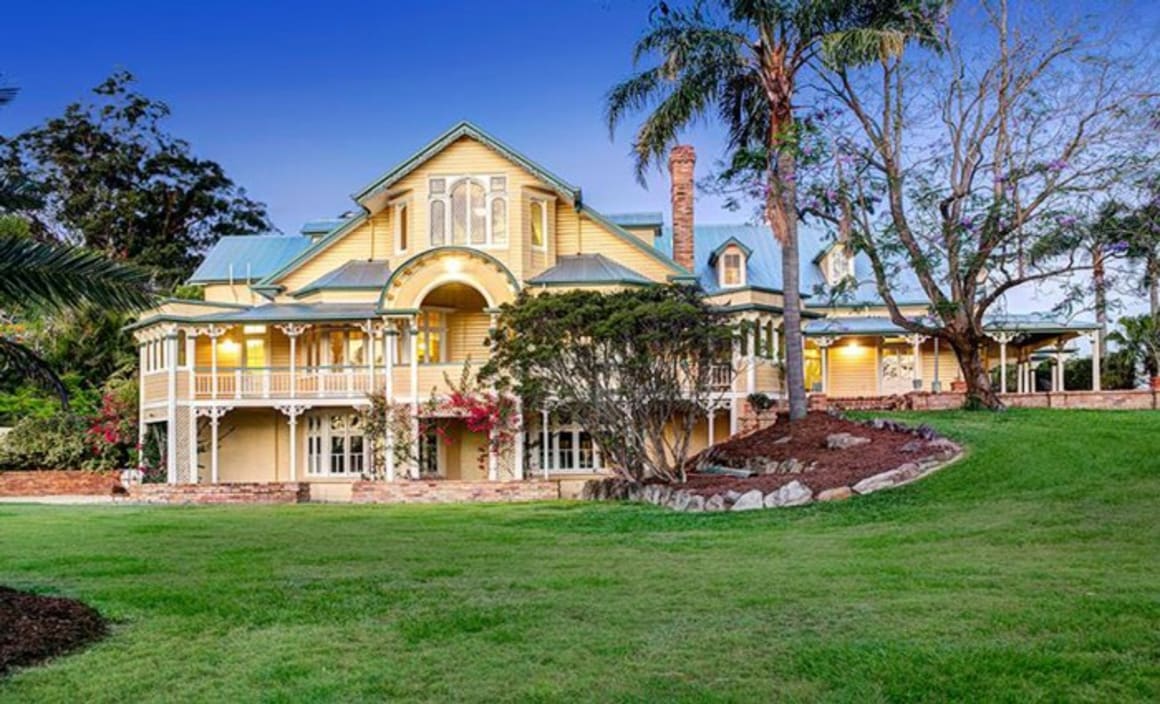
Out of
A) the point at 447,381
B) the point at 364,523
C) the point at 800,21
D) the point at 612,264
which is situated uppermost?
the point at 800,21

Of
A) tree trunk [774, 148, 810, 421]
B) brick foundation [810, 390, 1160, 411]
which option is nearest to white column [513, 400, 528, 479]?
tree trunk [774, 148, 810, 421]

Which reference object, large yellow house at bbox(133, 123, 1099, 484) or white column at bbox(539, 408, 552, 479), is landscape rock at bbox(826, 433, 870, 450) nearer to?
large yellow house at bbox(133, 123, 1099, 484)

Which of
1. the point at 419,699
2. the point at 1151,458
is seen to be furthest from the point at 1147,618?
Answer: the point at 1151,458

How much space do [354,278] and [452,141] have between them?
476 centimetres

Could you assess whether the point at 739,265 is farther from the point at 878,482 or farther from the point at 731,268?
A: the point at 878,482

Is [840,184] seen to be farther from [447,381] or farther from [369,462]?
[369,462]

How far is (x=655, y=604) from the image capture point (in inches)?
355

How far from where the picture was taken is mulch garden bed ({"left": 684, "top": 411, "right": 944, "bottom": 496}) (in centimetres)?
1834

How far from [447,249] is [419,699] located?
22.8 m

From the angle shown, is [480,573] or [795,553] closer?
[480,573]

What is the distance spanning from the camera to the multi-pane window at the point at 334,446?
31062 millimetres

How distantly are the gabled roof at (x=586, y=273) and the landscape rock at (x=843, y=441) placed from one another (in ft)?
27.2

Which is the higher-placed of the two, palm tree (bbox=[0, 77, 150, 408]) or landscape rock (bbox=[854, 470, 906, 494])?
palm tree (bbox=[0, 77, 150, 408])

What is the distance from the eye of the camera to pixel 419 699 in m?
6.47
